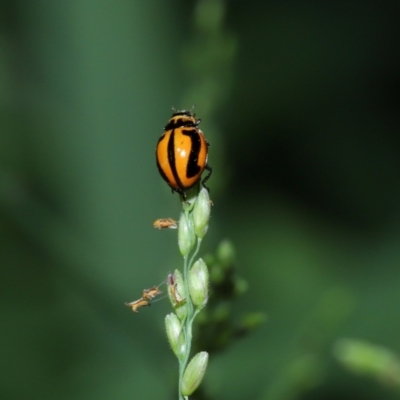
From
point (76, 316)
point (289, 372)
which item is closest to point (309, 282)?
point (76, 316)

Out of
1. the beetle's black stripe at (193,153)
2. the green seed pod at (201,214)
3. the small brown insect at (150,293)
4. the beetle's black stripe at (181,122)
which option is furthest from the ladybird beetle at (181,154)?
the green seed pod at (201,214)

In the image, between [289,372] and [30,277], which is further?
[30,277]

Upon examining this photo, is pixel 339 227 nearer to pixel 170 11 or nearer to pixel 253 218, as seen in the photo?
pixel 253 218

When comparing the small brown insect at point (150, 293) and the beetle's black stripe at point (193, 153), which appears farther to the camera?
the beetle's black stripe at point (193, 153)

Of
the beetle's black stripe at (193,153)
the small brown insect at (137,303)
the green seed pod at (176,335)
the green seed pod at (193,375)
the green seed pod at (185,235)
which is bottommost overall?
the green seed pod at (193,375)

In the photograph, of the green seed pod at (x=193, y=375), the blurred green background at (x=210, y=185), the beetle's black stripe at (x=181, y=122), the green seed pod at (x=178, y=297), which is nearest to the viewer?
the green seed pod at (x=193, y=375)

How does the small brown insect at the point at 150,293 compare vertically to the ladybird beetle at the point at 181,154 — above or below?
below

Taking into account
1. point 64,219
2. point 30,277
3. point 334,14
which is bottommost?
point 30,277

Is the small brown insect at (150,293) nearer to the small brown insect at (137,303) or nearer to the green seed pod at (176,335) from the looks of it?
the small brown insect at (137,303)
